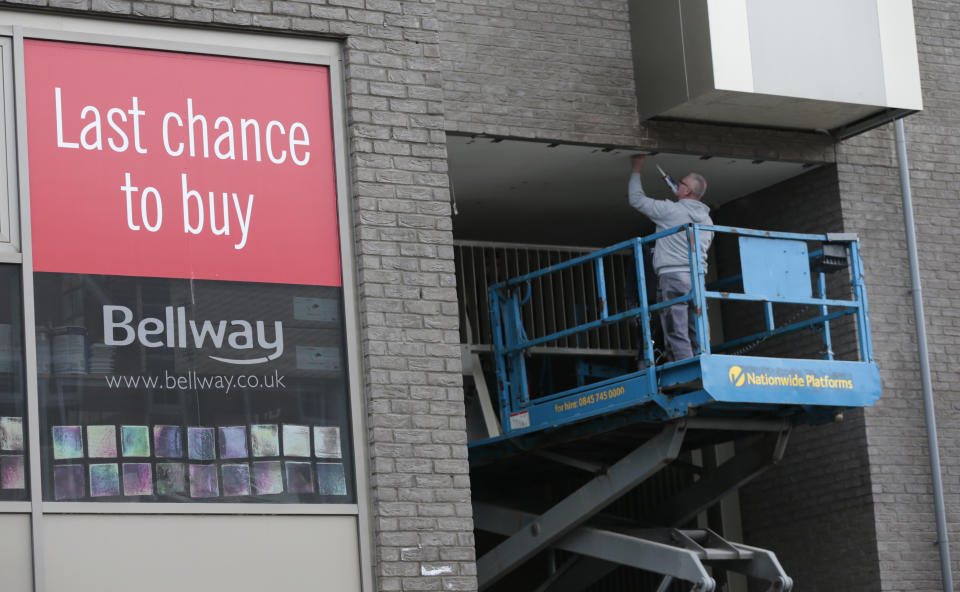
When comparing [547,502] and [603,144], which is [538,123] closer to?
[603,144]

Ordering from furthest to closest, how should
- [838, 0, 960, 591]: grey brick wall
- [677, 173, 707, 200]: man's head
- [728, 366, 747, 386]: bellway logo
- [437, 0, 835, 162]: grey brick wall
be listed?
[838, 0, 960, 591]: grey brick wall
[677, 173, 707, 200]: man's head
[437, 0, 835, 162]: grey brick wall
[728, 366, 747, 386]: bellway logo

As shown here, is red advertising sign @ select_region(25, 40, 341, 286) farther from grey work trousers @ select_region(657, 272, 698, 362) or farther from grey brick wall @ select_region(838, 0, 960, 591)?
grey brick wall @ select_region(838, 0, 960, 591)

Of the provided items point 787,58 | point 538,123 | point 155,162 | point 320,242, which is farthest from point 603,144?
point 155,162

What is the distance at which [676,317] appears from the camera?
11.9 meters

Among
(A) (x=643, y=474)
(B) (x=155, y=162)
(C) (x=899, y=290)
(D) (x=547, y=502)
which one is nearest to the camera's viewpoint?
(B) (x=155, y=162)

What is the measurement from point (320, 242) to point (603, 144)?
3529 millimetres

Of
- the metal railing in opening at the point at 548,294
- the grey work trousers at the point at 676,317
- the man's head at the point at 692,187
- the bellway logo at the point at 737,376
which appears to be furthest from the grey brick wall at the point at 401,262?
the metal railing in opening at the point at 548,294

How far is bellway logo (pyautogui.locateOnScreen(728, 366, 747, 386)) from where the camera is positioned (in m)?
11.3

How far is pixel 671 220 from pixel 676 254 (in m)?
0.49

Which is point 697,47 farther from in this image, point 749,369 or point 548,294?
point 548,294

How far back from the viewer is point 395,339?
32.5 ft

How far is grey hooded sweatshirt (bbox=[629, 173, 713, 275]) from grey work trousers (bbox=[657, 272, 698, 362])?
0.07 metres

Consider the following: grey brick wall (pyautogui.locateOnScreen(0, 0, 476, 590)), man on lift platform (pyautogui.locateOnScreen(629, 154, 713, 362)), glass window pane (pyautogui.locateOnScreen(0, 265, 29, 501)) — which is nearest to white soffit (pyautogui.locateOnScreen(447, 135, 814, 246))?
man on lift platform (pyautogui.locateOnScreen(629, 154, 713, 362))

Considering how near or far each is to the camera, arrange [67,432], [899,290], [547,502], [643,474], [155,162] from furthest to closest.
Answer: [547,502] < [899,290] < [643,474] < [155,162] < [67,432]
